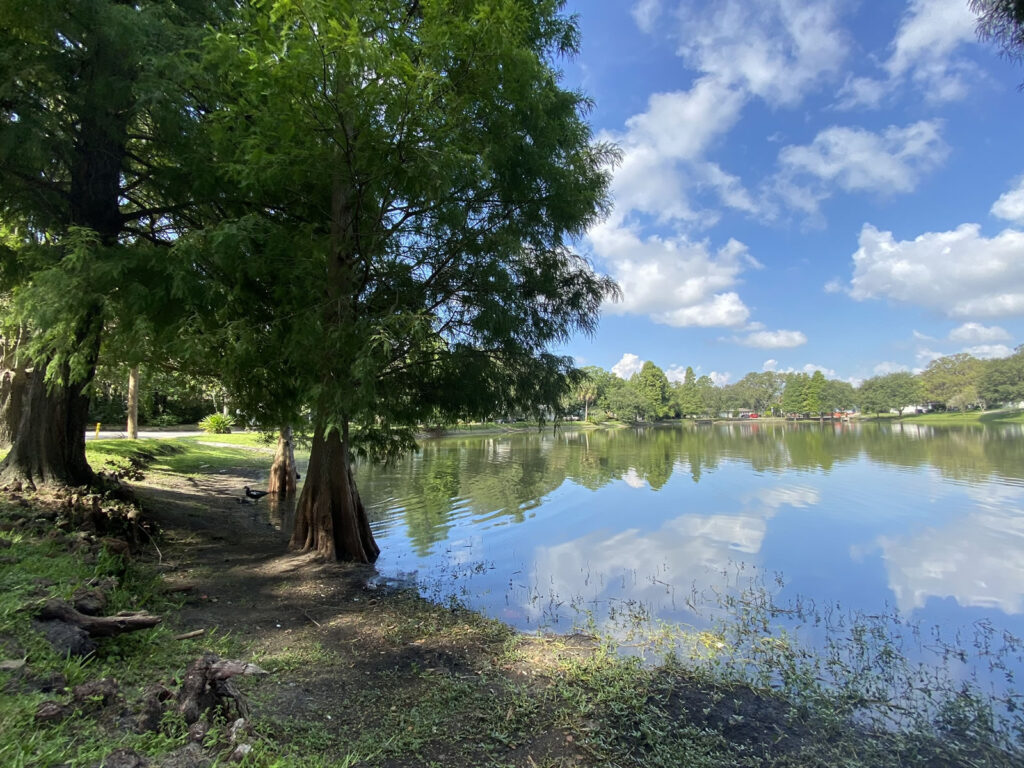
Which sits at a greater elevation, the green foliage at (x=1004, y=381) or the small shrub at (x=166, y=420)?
the green foliage at (x=1004, y=381)

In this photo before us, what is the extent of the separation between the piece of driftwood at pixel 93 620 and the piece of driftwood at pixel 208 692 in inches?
53.7

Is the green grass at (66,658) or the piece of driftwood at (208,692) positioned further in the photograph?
the piece of driftwood at (208,692)

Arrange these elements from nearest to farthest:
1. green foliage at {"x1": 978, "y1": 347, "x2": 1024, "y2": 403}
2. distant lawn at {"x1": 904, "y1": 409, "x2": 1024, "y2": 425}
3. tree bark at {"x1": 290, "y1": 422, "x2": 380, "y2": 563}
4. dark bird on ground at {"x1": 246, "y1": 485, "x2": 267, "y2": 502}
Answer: tree bark at {"x1": 290, "y1": 422, "x2": 380, "y2": 563} < dark bird on ground at {"x1": 246, "y1": 485, "x2": 267, "y2": 502} < distant lawn at {"x1": 904, "y1": 409, "x2": 1024, "y2": 425} < green foliage at {"x1": 978, "y1": 347, "x2": 1024, "y2": 403}

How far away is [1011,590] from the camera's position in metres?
8.22

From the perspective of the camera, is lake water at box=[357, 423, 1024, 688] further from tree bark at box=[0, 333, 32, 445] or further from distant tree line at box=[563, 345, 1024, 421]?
distant tree line at box=[563, 345, 1024, 421]

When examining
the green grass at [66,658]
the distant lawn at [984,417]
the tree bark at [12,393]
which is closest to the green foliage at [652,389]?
the distant lawn at [984,417]

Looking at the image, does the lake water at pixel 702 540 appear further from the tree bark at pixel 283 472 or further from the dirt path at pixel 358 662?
the tree bark at pixel 283 472

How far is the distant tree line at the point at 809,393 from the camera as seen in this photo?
8944 centimetres

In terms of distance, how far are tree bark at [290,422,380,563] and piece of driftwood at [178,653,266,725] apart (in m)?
5.44

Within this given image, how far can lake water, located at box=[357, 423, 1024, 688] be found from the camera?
25.2 feet

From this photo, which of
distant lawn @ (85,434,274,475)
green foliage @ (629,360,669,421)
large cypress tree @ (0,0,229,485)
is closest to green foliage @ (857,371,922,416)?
green foliage @ (629,360,669,421)

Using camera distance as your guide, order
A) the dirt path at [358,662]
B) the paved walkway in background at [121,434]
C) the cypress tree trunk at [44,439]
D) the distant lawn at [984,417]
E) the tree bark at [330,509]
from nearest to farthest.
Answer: the dirt path at [358,662] < the cypress tree trunk at [44,439] < the tree bark at [330,509] < the paved walkway in background at [121,434] < the distant lawn at [984,417]

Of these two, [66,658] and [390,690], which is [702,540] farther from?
[66,658]

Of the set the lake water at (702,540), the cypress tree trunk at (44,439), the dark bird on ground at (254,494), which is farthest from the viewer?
the dark bird on ground at (254,494)
